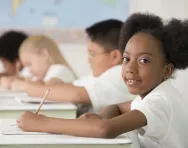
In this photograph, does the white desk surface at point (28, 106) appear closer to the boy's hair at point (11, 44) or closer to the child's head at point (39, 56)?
the child's head at point (39, 56)

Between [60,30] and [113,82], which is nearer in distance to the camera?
[113,82]

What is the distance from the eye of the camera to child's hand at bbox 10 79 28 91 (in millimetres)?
2583

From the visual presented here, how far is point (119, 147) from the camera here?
1119 mm

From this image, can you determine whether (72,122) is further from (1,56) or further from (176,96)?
(1,56)

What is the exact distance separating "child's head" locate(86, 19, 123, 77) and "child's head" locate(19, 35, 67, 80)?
63cm

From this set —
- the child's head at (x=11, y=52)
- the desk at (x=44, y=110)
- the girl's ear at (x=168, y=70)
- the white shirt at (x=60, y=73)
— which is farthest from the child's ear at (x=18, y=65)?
the girl's ear at (x=168, y=70)

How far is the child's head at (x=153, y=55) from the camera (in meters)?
1.43

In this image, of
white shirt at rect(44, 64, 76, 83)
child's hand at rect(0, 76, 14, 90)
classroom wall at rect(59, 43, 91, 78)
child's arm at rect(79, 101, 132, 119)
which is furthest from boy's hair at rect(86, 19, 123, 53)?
classroom wall at rect(59, 43, 91, 78)

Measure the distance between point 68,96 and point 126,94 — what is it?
257 mm

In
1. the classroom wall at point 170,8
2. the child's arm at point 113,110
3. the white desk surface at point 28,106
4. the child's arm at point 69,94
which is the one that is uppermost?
the classroom wall at point 170,8

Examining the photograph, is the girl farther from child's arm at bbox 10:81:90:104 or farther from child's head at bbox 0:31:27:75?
child's arm at bbox 10:81:90:104

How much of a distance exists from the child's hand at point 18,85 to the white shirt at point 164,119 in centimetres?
127

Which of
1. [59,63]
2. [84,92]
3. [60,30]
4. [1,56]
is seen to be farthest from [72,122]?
[60,30]

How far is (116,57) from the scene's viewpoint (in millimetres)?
2260
